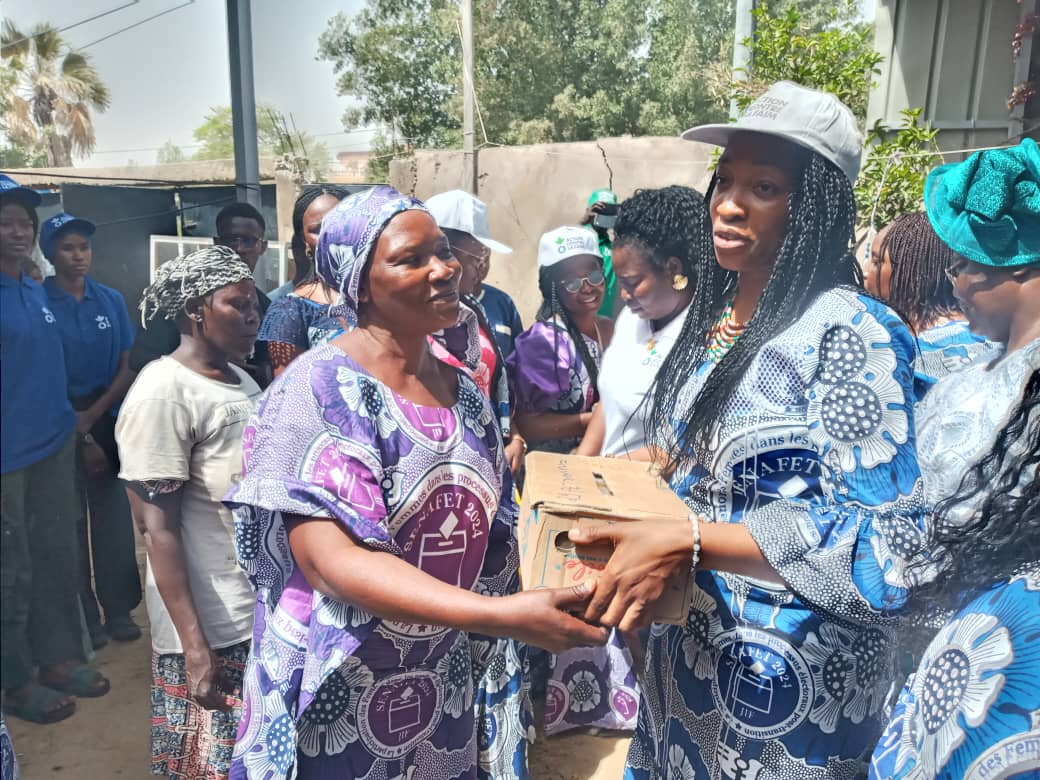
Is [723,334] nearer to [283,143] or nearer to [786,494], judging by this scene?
[786,494]

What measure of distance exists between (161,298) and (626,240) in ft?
5.95

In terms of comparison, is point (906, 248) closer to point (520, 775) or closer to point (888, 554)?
point (888, 554)

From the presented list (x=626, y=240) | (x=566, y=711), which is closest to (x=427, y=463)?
(x=626, y=240)

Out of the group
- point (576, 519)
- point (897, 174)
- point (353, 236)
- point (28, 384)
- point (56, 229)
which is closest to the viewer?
point (576, 519)

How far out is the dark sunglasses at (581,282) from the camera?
150 inches

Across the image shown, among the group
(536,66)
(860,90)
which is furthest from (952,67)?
(536,66)

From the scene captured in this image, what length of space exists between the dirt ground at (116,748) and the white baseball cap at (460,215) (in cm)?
235

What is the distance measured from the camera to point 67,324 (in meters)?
4.39

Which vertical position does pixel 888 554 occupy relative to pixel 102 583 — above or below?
above

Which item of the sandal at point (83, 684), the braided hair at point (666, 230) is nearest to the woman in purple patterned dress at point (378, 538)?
the braided hair at point (666, 230)

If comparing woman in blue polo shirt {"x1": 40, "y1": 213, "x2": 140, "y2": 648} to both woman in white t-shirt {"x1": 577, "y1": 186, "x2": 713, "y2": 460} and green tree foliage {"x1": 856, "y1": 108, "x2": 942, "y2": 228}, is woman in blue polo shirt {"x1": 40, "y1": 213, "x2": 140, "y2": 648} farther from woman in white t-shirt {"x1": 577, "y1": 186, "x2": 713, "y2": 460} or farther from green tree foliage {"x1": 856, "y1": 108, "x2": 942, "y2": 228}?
green tree foliage {"x1": 856, "y1": 108, "x2": 942, "y2": 228}

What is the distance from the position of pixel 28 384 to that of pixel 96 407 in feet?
8.60

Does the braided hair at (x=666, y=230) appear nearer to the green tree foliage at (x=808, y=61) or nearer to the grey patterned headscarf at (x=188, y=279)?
the grey patterned headscarf at (x=188, y=279)

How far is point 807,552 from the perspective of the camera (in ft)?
4.50
